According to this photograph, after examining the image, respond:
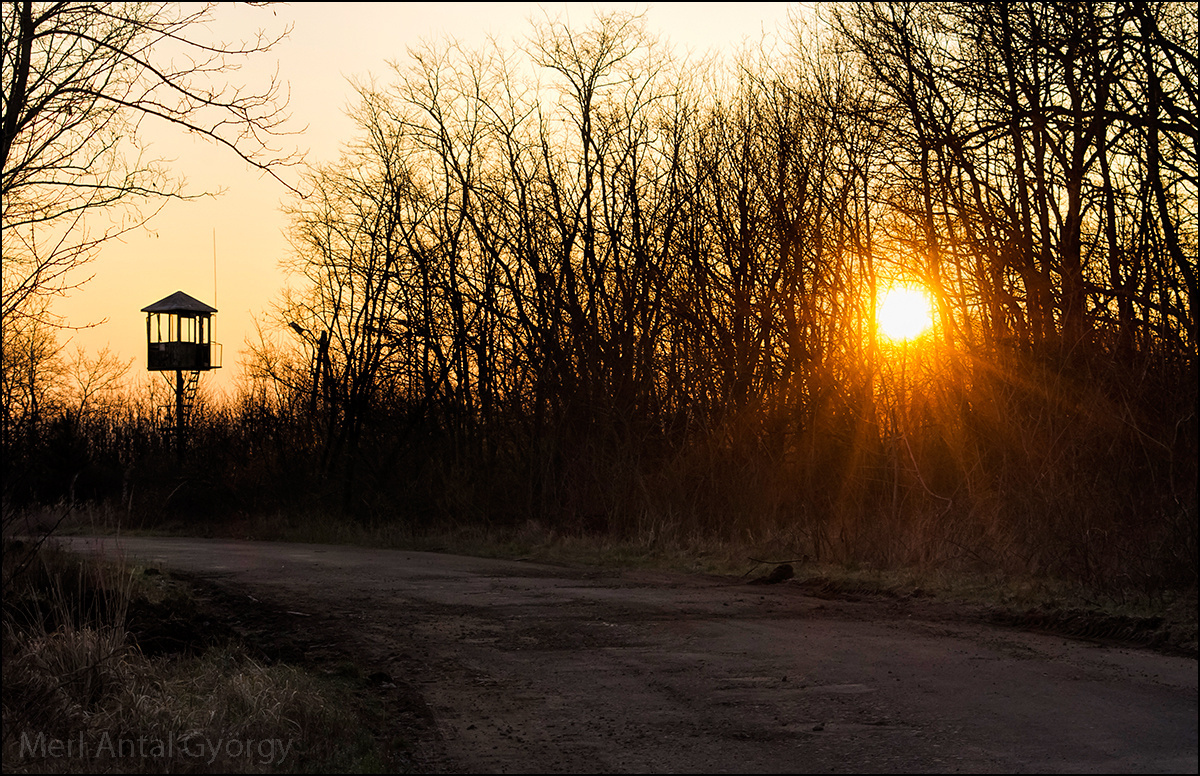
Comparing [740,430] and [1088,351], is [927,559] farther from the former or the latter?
[740,430]

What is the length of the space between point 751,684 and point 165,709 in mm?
3629

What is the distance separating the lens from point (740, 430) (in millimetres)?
21484

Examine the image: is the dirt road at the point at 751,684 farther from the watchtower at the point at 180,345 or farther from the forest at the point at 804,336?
the watchtower at the point at 180,345

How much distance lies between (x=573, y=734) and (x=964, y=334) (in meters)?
10.7

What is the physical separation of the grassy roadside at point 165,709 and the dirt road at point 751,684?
0.53m

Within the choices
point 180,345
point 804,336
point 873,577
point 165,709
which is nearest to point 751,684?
point 165,709

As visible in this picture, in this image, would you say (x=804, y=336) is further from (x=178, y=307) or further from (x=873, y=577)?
(x=178, y=307)

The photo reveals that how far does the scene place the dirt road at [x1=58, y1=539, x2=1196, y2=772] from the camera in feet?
19.1

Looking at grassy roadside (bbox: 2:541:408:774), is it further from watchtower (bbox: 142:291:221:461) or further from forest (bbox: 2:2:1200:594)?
watchtower (bbox: 142:291:221:461)

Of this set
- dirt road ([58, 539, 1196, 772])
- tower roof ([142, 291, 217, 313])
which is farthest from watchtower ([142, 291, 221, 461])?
dirt road ([58, 539, 1196, 772])

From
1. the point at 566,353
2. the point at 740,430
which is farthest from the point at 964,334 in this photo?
the point at 566,353

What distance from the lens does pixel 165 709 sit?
6711 mm

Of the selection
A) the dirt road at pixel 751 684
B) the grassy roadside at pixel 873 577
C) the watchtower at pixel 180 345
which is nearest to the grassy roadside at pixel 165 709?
the dirt road at pixel 751 684

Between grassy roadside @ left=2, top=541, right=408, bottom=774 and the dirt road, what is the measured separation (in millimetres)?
527
